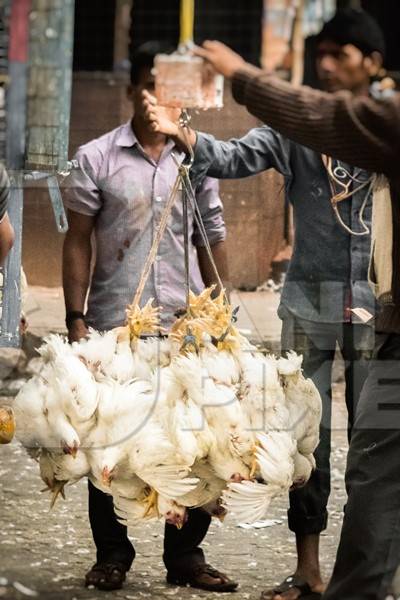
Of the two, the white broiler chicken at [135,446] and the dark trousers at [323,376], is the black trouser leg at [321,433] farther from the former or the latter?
the white broiler chicken at [135,446]

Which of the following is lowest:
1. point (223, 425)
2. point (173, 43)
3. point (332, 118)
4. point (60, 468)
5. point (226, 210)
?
point (226, 210)

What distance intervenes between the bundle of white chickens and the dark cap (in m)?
1.03

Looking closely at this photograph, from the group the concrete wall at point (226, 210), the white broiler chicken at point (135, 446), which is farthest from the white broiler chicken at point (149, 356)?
the concrete wall at point (226, 210)

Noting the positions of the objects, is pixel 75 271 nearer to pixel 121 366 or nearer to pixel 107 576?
pixel 121 366

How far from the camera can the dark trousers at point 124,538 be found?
541cm

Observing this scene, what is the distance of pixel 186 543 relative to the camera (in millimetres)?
5434

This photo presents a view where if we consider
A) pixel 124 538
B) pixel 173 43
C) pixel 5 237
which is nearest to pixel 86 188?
pixel 5 237

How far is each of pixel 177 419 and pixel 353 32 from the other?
1.54m

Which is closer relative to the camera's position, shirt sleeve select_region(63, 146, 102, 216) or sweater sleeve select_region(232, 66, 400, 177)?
sweater sleeve select_region(232, 66, 400, 177)

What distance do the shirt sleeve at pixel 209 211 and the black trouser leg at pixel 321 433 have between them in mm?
567

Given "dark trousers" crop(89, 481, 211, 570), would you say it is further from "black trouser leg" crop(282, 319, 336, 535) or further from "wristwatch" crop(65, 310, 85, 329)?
"wristwatch" crop(65, 310, 85, 329)

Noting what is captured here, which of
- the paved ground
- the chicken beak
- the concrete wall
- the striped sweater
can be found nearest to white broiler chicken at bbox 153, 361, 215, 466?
the chicken beak

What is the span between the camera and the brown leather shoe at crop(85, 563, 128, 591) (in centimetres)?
533

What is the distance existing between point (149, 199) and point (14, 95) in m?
1.50
